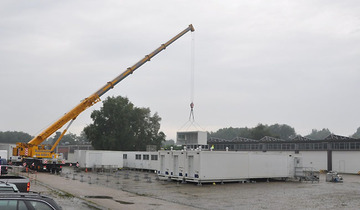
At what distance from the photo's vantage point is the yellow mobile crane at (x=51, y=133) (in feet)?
127

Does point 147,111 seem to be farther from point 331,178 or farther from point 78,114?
point 331,178

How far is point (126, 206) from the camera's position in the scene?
17.1 metres

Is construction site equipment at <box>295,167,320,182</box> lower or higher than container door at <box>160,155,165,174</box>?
lower

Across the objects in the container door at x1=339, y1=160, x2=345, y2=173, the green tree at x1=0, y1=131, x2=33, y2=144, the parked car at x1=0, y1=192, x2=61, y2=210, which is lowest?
the container door at x1=339, y1=160, x2=345, y2=173

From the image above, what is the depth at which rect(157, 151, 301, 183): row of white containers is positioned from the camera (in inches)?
1177

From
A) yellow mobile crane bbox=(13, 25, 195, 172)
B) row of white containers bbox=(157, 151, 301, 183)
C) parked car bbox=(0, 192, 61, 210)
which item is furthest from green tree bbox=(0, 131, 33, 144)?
parked car bbox=(0, 192, 61, 210)

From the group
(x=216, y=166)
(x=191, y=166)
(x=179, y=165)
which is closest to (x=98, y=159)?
(x=179, y=165)

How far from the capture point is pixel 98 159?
49.2 meters

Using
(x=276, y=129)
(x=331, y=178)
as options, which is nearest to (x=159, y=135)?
(x=331, y=178)

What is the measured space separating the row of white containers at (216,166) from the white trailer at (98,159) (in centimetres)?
1781

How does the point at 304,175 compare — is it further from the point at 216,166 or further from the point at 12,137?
the point at 12,137

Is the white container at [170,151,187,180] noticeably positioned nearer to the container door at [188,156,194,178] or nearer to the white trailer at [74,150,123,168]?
the container door at [188,156,194,178]

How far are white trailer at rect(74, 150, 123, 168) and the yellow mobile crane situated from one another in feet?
22.9

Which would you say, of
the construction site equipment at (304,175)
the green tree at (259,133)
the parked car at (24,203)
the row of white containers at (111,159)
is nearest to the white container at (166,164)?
the row of white containers at (111,159)
